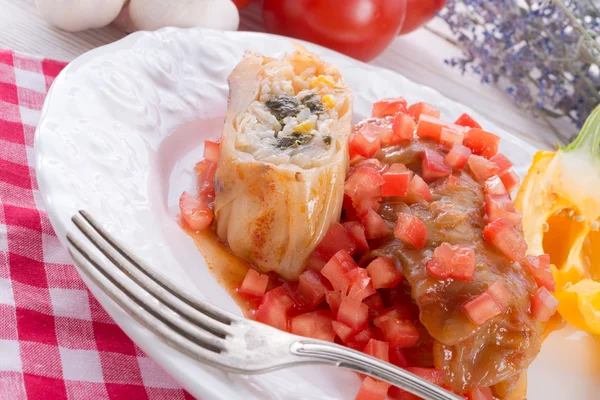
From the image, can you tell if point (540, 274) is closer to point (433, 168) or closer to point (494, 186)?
point (494, 186)

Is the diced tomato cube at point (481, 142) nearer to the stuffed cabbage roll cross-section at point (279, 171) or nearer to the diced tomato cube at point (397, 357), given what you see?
the stuffed cabbage roll cross-section at point (279, 171)

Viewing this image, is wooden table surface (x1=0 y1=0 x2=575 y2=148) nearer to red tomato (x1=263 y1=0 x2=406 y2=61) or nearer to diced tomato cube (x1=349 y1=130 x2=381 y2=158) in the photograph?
red tomato (x1=263 y1=0 x2=406 y2=61)

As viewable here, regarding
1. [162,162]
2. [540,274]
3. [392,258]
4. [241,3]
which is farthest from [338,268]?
[241,3]

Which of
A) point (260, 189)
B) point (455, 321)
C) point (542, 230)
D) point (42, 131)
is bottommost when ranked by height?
point (542, 230)

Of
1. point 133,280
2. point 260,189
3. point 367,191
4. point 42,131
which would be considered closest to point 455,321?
point 367,191

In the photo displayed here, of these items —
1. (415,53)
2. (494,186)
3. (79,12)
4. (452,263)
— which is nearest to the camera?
(452,263)

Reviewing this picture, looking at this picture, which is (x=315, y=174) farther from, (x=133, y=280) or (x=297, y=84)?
(x=133, y=280)
